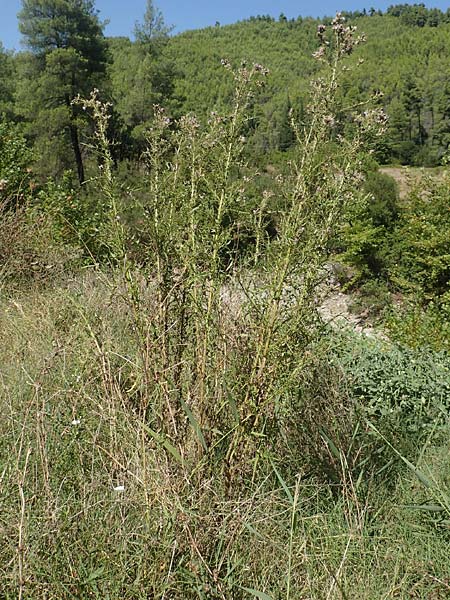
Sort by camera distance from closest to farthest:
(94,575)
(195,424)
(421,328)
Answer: (94,575) → (195,424) → (421,328)

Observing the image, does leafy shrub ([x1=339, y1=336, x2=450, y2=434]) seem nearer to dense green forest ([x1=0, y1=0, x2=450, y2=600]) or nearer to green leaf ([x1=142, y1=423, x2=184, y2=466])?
dense green forest ([x1=0, y1=0, x2=450, y2=600])

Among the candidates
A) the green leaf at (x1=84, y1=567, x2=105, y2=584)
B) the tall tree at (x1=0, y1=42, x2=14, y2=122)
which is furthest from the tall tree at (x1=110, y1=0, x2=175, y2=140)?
the green leaf at (x1=84, y1=567, x2=105, y2=584)

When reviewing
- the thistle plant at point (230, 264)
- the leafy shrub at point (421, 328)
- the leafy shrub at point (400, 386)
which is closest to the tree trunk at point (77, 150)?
the leafy shrub at point (421, 328)

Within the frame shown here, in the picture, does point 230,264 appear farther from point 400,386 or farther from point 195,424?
point 400,386

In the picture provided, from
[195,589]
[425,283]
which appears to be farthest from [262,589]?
[425,283]

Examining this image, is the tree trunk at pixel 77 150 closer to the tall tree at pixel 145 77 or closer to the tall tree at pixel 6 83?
the tall tree at pixel 145 77

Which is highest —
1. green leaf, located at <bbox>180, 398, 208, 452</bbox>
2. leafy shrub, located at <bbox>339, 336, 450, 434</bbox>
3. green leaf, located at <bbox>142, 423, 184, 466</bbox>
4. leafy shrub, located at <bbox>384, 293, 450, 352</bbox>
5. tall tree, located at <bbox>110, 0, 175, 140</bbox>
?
tall tree, located at <bbox>110, 0, 175, 140</bbox>

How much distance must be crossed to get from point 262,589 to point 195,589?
269 mm

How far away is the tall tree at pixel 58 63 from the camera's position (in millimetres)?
16719

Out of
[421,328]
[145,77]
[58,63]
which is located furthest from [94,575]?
[145,77]

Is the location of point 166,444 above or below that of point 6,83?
below

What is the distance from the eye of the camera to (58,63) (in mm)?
16438

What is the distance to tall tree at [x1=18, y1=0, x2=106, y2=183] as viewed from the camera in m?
16.7

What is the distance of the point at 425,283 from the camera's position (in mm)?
10023
